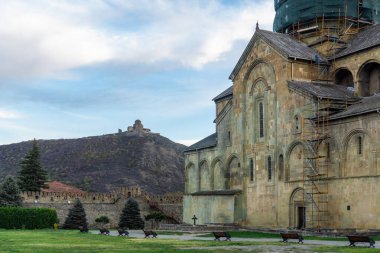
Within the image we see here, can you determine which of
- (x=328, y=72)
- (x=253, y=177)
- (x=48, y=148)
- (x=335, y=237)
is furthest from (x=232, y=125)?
(x=48, y=148)

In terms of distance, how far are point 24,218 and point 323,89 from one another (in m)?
24.3

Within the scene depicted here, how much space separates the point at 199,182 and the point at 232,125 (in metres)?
7.38

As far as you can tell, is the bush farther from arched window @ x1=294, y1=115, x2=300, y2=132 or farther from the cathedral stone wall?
arched window @ x1=294, y1=115, x2=300, y2=132

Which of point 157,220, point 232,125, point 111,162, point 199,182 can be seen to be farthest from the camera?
point 111,162

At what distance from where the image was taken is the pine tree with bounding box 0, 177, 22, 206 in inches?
2076

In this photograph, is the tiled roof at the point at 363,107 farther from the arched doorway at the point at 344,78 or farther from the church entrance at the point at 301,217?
the church entrance at the point at 301,217

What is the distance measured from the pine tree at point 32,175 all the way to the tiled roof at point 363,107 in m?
37.3

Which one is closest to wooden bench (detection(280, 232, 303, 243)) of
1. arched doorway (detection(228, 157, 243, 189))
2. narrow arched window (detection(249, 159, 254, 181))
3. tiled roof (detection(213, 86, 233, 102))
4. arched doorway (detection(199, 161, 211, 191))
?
narrow arched window (detection(249, 159, 254, 181))

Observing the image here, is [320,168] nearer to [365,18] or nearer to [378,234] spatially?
[378,234]

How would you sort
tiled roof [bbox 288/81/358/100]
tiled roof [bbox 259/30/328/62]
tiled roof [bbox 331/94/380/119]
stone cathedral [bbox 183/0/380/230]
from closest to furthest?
1. tiled roof [bbox 331/94/380/119]
2. stone cathedral [bbox 183/0/380/230]
3. tiled roof [bbox 288/81/358/100]
4. tiled roof [bbox 259/30/328/62]

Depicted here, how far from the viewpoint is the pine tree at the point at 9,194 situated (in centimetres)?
5272

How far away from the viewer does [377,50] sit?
3828 centimetres

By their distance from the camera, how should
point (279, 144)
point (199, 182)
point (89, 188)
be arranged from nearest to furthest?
point (279, 144), point (199, 182), point (89, 188)

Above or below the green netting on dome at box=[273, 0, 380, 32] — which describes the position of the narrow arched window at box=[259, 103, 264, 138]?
below
